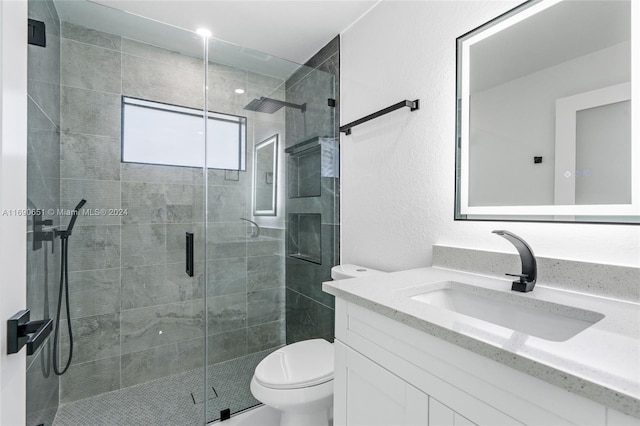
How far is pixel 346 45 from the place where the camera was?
202 cm

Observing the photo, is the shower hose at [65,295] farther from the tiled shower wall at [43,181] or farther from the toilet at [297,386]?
the toilet at [297,386]

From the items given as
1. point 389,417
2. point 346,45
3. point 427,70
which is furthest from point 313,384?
point 346,45

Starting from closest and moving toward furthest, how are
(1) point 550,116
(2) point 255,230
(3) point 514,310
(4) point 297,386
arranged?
(3) point 514,310
(1) point 550,116
(4) point 297,386
(2) point 255,230

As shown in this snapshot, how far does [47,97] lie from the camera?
152 cm

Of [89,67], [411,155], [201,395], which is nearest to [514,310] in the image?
[411,155]

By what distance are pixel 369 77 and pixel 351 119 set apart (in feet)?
0.91

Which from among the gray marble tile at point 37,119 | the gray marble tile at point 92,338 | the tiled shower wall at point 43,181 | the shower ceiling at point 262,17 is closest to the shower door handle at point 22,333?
the tiled shower wall at point 43,181

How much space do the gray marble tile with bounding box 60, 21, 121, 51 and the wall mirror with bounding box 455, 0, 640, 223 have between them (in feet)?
6.85

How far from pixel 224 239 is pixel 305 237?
0.56 meters

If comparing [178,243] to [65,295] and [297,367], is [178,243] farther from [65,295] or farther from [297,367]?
[297,367]

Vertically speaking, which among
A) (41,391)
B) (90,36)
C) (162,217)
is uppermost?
(90,36)

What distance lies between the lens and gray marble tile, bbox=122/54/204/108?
1.96 metres

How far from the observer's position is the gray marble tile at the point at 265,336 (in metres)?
1.83

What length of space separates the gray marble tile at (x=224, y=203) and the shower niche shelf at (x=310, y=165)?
357 millimetres
